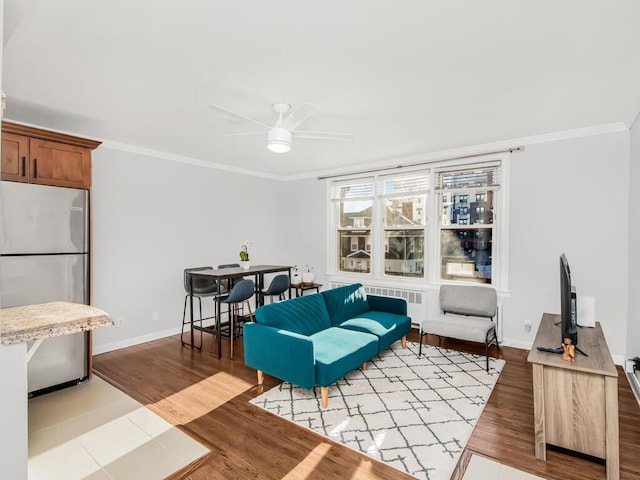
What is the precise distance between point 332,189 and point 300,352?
3.71 meters

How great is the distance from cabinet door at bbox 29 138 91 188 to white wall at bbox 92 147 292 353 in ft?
3.00

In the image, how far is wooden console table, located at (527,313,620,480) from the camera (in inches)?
79.5

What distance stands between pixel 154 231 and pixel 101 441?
110 inches

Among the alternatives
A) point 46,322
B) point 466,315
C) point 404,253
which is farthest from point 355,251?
point 46,322

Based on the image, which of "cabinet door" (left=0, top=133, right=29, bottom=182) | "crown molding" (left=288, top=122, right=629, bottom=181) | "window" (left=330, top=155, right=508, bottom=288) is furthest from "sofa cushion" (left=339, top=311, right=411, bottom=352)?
"cabinet door" (left=0, top=133, right=29, bottom=182)

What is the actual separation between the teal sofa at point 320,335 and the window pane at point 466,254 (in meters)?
1.03

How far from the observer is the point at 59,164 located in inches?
122

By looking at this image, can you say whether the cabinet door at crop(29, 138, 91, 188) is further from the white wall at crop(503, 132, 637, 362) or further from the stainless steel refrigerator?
the white wall at crop(503, 132, 637, 362)

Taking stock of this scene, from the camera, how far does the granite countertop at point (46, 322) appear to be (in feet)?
4.28

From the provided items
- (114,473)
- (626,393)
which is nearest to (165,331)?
(114,473)

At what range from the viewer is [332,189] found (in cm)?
600

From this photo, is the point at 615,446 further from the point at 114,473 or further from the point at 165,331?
the point at 165,331

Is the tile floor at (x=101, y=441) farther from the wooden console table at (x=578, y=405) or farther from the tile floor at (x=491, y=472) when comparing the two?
the wooden console table at (x=578, y=405)

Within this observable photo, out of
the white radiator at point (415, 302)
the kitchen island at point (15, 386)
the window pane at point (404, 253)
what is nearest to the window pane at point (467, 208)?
the window pane at point (404, 253)
